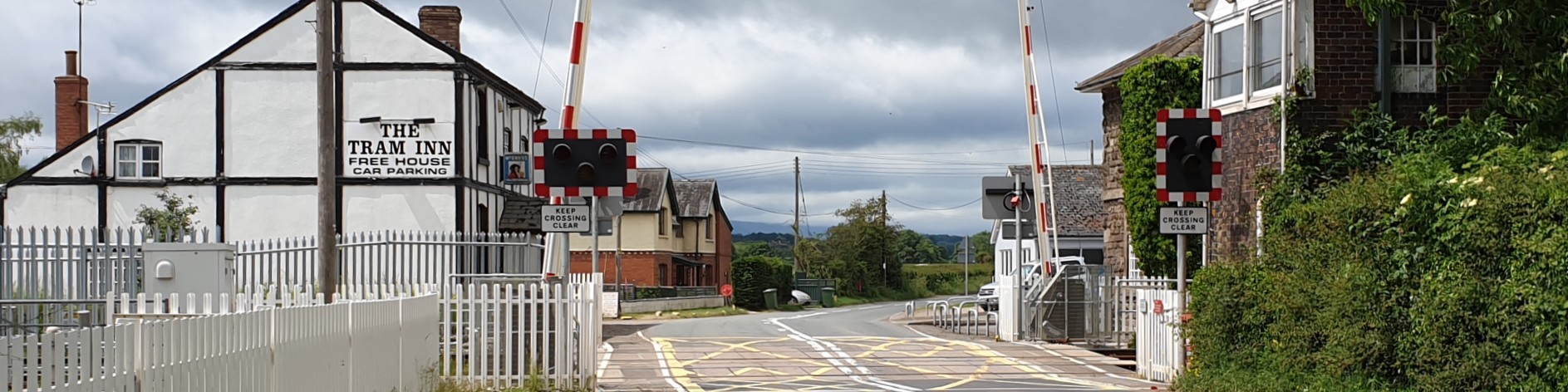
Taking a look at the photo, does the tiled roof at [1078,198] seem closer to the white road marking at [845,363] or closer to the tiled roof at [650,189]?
the tiled roof at [650,189]

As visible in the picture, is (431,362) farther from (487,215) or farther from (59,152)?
(59,152)

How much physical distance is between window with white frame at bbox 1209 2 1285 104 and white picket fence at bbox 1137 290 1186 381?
457 cm

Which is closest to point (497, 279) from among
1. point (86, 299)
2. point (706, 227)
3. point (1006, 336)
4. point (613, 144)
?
point (613, 144)

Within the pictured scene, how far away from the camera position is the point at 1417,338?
11562 mm

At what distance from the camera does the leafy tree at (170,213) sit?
31.1 meters

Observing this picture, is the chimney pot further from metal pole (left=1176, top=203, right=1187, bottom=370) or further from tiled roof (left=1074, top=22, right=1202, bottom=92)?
metal pole (left=1176, top=203, right=1187, bottom=370)

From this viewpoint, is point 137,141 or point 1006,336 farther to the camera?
point 137,141

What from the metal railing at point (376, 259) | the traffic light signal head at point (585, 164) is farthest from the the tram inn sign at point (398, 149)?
the traffic light signal head at point (585, 164)

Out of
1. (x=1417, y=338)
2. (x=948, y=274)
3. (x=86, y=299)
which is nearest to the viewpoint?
(x=1417, y=338)

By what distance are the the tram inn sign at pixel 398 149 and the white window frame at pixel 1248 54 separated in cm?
1689

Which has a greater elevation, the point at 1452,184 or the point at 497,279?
the point at 1452,184

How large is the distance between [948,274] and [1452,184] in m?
73.9

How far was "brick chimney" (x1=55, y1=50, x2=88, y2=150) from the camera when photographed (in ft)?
123

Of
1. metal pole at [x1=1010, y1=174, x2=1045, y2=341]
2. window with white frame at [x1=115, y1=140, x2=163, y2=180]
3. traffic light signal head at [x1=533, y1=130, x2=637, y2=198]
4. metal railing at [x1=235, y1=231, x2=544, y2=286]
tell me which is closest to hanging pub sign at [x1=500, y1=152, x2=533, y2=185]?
window with white frame at [x1=115, y1=140, x2=163, y2=180]
